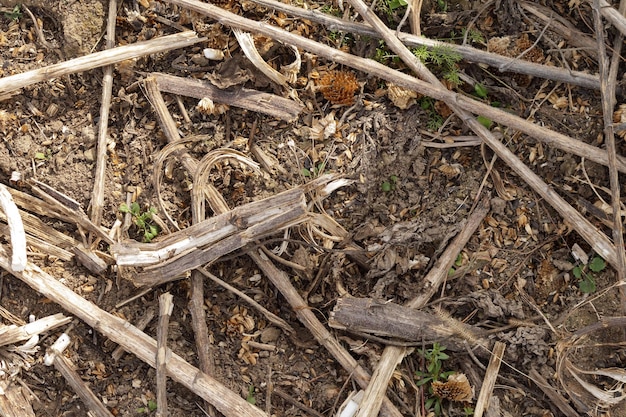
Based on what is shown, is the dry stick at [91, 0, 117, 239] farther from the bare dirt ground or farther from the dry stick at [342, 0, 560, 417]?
the dry stick at [342, 0, 560, 417]

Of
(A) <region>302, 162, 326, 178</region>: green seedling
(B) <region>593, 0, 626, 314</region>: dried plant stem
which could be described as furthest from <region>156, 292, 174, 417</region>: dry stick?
(B) <region>593, 0, 626, 314</region>: dried plant stem

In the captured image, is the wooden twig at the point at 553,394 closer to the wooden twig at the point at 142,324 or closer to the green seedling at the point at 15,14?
the wooden twig at the point at 142,324

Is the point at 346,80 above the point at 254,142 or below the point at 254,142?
above

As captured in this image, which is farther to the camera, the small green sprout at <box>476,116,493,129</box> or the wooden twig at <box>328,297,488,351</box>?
the small green sprout at <box>476,116,493,129</box>

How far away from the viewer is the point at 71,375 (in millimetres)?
2746

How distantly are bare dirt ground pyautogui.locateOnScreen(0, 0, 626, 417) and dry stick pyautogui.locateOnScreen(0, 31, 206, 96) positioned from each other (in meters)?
0.06

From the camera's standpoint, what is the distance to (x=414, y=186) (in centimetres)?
287

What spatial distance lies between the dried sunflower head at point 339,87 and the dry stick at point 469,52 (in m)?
0.22

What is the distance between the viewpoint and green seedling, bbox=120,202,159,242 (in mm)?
2830

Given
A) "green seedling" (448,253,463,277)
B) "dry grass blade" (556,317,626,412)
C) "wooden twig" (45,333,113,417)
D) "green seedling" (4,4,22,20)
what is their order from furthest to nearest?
"green seedling" (4,4,22,20)
"green seedling" (448,253,463,277)
"wooden twig" (45,333,113,417)
"dry grass blade" (556,317,626,412)

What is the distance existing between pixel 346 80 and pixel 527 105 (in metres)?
0.85

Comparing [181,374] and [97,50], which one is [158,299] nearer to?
[181,374]

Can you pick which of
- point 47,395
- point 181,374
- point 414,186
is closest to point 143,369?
Answer: point 181,374

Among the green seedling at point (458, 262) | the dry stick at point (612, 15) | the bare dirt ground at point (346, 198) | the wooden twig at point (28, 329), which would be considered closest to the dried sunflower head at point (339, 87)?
the bare dirt ground at point (346, 198)
